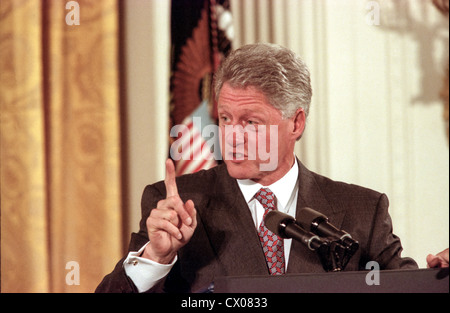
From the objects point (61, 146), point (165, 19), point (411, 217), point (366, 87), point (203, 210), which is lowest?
point (411, 217)

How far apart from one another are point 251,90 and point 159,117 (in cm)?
104

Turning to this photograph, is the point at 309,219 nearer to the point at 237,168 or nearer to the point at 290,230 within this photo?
the point at 290,230

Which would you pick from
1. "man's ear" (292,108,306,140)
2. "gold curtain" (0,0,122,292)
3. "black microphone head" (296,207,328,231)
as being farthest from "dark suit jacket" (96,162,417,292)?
"gold curtain" (0,0,122,292)

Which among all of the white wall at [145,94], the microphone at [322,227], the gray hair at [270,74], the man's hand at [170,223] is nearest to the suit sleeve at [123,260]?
the man's hand at [170,223]

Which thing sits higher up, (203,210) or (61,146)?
(61,146)

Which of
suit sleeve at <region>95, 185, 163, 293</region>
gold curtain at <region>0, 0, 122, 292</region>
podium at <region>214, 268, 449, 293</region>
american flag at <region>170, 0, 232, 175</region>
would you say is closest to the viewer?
podium at <region>214, 268, 449, 293</region>

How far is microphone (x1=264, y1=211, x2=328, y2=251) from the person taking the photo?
1.14 metres

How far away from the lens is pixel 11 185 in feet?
7.69

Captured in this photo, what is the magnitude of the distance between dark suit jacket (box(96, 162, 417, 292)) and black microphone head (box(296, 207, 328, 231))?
13.8 inches

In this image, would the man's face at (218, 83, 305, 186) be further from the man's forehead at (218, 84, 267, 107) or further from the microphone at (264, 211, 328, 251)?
the microphone at (264, 211, 328, 251)

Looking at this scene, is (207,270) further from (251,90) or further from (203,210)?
(251,90)

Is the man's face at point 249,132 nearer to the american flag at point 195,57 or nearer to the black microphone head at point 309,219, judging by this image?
the black microphone head at point 309,219
